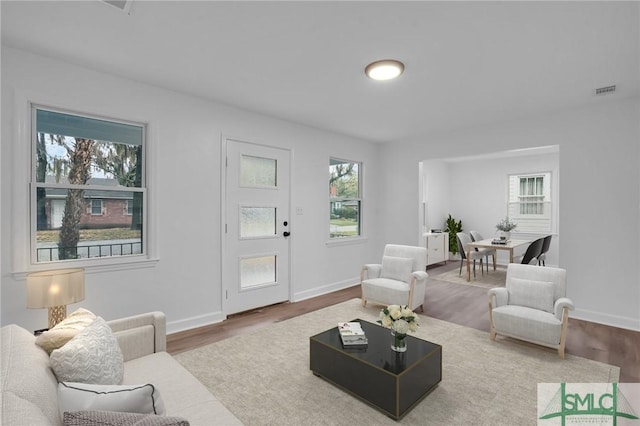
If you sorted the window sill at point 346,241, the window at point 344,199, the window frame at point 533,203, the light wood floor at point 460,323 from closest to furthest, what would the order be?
the light wood floor at point 460,323, the window sill at point 346,241, the window at point 344,199, the window frame at point 533,203

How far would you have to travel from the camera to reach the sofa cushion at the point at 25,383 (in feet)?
3.20

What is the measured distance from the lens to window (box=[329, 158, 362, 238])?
212 inches

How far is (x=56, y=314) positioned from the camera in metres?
2.45

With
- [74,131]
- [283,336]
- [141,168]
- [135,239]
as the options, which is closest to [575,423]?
[283,336]

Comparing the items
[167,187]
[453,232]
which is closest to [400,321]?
[167,187]

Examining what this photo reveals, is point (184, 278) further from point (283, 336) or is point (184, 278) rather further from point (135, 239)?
point (283, 336)

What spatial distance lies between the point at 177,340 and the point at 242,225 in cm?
152

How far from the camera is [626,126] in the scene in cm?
364

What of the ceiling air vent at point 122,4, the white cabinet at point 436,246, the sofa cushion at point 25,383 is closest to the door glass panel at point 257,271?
the sofa cushion at point 25,383

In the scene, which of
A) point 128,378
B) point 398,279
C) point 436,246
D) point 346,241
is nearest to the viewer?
point 128,378

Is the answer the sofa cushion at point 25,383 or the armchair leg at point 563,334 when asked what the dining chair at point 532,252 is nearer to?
the armchair leg at point 563,334

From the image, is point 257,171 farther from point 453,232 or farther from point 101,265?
point 453,232

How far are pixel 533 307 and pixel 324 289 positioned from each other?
2850mm

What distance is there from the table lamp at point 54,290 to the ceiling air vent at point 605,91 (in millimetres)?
5347
